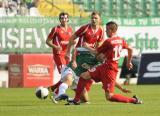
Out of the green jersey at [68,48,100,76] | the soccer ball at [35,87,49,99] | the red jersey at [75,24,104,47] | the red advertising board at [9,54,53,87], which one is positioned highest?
the red jersey at [75,24,104,47]

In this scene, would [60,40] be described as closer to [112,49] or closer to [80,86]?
[80,86]

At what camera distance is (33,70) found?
27.5 metres

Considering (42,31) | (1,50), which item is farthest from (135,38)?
(1,50)

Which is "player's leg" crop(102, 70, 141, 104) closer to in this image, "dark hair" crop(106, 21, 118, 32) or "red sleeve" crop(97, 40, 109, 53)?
"red sleeve" crop(97, 40, 109, 53)

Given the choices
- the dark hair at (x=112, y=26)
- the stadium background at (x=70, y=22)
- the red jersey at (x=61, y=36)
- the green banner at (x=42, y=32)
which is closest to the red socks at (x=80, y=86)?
the dark hair at (x=112, y=26)

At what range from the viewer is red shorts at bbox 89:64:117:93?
1525 cm

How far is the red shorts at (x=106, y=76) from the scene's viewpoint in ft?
50.0

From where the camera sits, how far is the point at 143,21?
34000 mm

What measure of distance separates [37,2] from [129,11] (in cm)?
470

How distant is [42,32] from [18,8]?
167 centimetres

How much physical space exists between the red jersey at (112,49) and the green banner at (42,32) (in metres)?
16.3

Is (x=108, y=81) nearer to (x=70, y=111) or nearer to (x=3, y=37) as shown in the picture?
(x=70, y=111)

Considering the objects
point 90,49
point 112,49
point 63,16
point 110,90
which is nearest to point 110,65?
point 112,49

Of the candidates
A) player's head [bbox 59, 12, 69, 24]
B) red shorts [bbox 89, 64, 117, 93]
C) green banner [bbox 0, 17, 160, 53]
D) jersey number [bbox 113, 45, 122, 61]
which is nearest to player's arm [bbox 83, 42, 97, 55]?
red shorts [bbox 89, 64, 117, 93]
